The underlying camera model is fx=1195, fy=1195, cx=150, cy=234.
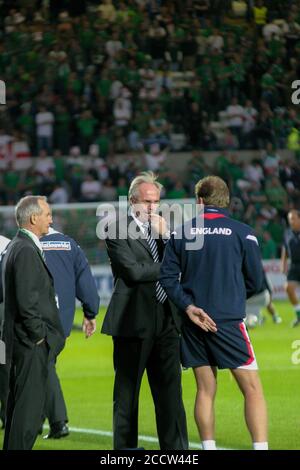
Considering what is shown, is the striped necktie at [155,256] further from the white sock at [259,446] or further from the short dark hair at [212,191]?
the white sock at [259,446]

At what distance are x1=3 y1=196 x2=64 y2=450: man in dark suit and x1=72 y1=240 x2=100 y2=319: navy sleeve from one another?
159 centimetres

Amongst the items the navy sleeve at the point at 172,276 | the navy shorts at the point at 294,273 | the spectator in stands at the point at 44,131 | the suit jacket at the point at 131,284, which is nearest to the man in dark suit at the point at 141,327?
the suit jacket at the point at 131,284

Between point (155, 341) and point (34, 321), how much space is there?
1.17m

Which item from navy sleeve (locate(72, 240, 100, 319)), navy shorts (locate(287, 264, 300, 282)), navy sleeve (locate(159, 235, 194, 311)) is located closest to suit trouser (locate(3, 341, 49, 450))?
navy sleeve (locate(159, 235, 194, 311))

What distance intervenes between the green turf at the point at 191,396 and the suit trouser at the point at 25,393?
1.83 meters

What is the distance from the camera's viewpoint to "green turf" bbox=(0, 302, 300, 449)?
1028 centimetres

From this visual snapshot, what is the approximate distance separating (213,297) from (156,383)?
1.04m

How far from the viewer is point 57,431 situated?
34.6 ft

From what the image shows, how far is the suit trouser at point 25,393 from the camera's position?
8094 mm

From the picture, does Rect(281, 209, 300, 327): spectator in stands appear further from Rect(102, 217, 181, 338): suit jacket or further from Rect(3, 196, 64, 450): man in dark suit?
Rect(3, 196, 64, 450): man in dark suit

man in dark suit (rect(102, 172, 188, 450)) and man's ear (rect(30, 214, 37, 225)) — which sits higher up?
man's ear (rect(30, 214, 37, 225))

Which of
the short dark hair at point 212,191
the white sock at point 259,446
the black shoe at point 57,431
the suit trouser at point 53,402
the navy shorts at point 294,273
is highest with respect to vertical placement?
the short dark hair at point 212,191

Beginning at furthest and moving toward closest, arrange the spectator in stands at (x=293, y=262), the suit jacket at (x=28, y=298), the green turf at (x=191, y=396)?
the spectator in stands at (x=293, y=262), the green turf at (x=191, y=396), the suit jacket at (x=28, y=298)

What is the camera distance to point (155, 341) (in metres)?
8.77
